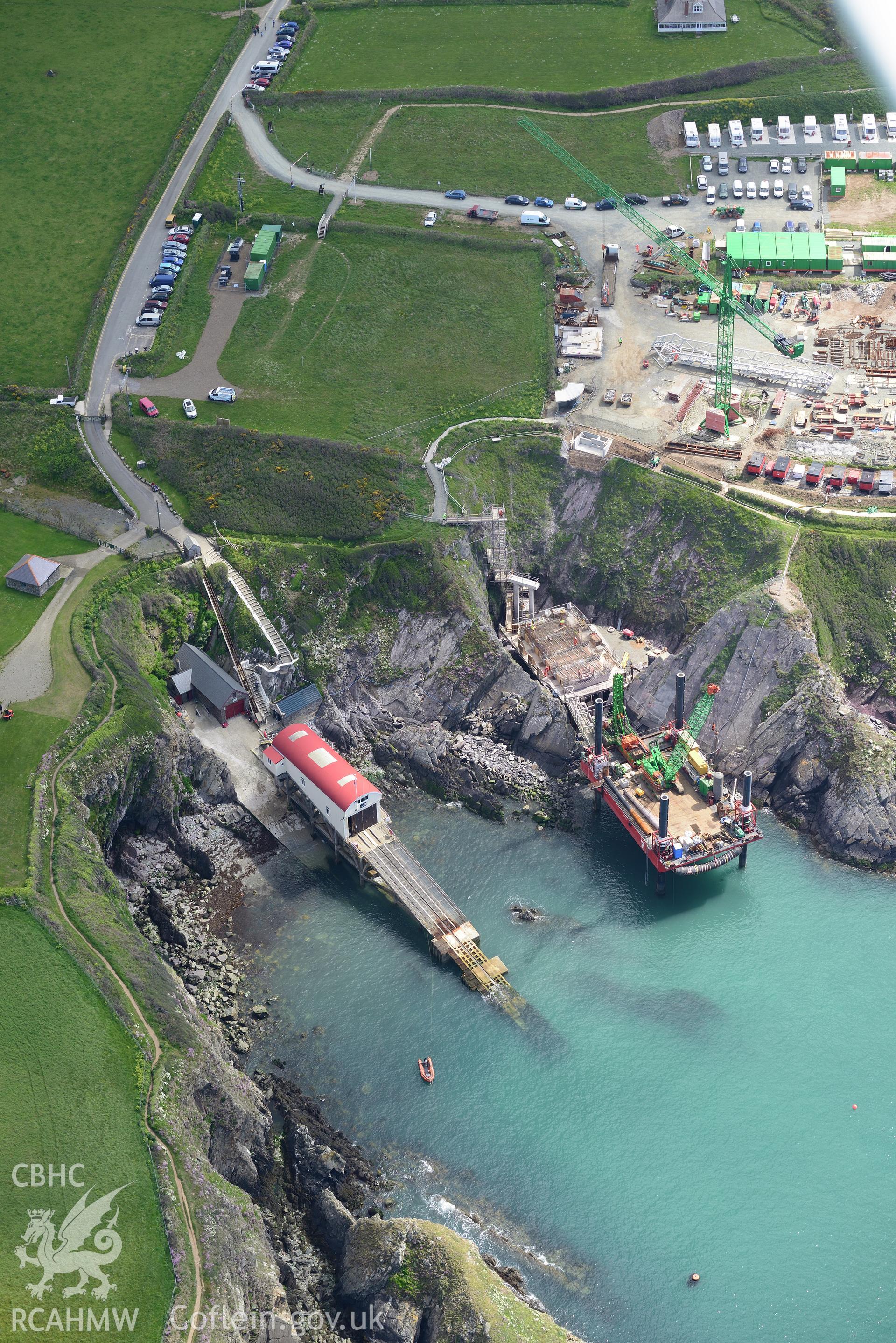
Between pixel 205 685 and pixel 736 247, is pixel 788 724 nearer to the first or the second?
pixel 205 685

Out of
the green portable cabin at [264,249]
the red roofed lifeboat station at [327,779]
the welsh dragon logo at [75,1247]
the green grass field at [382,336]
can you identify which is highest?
the green portable cabin at [264,249]

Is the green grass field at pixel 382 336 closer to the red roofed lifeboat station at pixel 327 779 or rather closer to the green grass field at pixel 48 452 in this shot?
the green grass field at pixel 48 452

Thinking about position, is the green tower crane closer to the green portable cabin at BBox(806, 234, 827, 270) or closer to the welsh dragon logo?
the green portable cabin at BBox(806, 234, 827, 270)

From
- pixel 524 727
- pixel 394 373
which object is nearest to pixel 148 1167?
pixel 524 727

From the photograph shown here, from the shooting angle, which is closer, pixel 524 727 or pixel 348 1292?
pixel 348 1292

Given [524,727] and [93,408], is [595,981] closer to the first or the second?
[524,727]

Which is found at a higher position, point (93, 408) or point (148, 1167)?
point (93, 408)

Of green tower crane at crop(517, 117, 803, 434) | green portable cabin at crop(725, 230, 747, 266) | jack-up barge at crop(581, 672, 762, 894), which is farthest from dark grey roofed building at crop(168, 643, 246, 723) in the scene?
green portable cabin at crop(725, 230, 747, 266)

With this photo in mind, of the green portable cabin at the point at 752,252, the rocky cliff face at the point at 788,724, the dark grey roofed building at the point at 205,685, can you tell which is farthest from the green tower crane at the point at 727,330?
the dark grey roofed building at the point at 205,685
